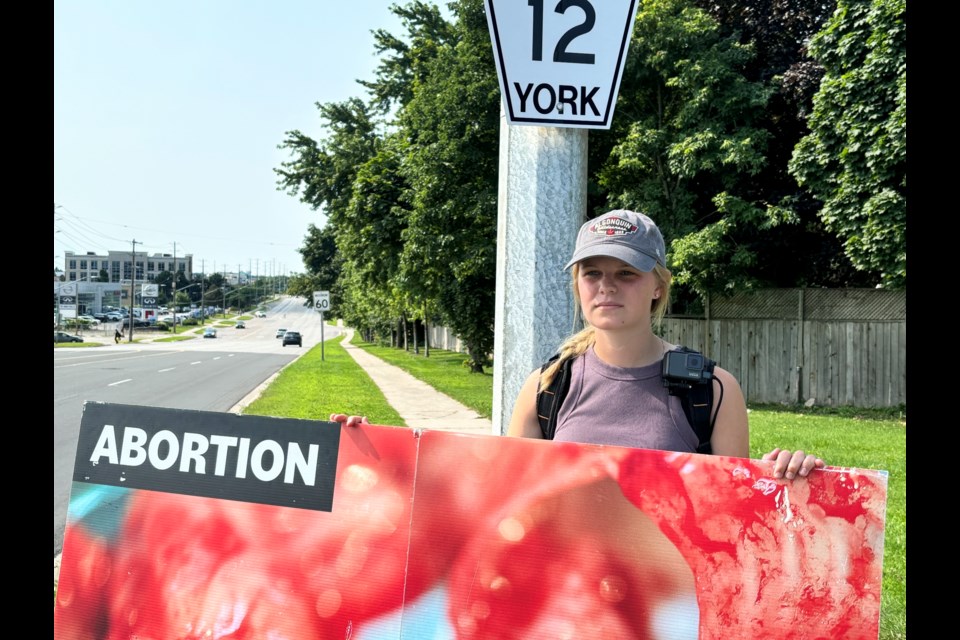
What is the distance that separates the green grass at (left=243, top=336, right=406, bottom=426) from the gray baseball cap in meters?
8.73

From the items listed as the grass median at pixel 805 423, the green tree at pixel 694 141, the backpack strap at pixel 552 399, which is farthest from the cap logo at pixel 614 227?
the green tree at pixel 694 141

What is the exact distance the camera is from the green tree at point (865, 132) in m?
14.6

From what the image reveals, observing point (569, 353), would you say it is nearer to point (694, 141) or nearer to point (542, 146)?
point (542, 146)

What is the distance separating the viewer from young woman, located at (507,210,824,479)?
8.02 feet

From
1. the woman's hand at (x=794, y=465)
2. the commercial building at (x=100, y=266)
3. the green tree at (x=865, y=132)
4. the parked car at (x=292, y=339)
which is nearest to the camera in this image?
the woman's hand at (x=794, y=465)

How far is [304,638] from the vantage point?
2.53m

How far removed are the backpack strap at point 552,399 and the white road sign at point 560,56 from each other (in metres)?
1.01

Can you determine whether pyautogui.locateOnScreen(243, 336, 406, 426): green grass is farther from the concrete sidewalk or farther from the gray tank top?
the gray tank top

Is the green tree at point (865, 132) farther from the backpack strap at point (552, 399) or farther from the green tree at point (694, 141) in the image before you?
the backpack strap at point (552, 399)

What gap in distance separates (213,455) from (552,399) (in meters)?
1.15

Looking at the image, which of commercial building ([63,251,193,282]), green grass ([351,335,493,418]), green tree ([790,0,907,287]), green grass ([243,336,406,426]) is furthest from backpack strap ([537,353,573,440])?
commercial building ([63,251,193,282])

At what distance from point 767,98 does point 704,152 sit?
5.49ft

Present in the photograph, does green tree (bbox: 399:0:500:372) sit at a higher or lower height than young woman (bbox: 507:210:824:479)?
higher
